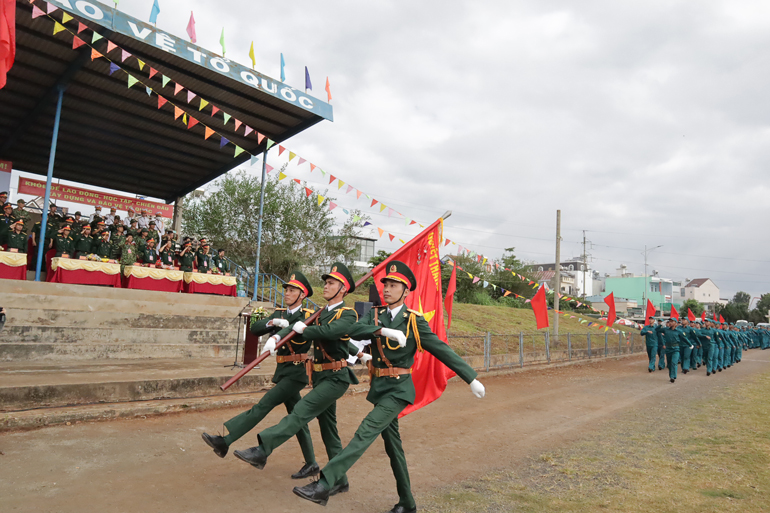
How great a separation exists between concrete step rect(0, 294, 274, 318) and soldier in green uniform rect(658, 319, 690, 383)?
43.7ft

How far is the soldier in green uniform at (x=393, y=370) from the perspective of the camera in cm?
384

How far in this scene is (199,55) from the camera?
1173cm

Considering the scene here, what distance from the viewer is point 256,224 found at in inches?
966

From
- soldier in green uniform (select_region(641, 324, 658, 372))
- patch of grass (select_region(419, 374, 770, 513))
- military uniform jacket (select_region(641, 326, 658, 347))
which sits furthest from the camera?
military uniform jacket (select_region(641, 326, 658, 347))

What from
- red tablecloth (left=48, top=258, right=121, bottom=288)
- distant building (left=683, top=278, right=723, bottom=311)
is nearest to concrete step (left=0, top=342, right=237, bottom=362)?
red tablecloth (left=48, top=258, right=121, bottom=288)

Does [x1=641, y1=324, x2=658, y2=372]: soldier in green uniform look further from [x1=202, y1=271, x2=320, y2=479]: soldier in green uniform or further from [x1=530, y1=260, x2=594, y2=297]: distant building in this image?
[x1=530, y1=260, x2=594, y2=297]: distant building

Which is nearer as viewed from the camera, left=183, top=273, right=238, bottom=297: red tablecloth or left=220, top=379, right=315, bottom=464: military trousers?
left=220, top=379, right=315, bottom=464: military trousers

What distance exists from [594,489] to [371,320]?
281 cm

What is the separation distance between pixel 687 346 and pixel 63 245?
19.8 metres

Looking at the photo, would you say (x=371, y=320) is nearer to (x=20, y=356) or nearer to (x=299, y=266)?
(x=20, y=356)

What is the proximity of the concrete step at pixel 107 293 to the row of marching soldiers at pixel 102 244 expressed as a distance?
1444mm

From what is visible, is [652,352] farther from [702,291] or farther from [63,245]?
[702,291]

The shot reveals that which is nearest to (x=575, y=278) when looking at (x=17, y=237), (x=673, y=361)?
(x=673, y=361)

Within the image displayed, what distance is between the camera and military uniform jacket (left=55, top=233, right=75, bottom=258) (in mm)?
12734
